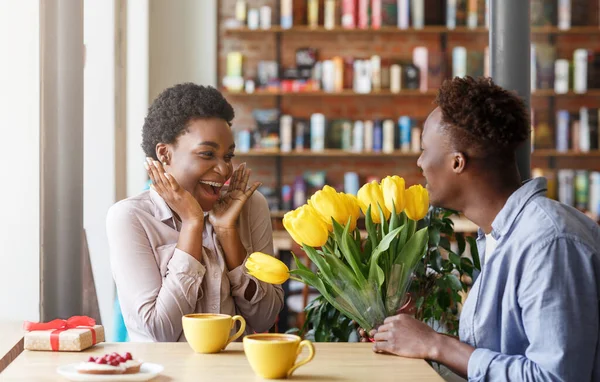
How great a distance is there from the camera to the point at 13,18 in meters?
2.13

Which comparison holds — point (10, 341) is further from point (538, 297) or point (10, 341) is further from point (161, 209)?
point (538, 297)

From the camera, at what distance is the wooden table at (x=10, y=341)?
1632mm

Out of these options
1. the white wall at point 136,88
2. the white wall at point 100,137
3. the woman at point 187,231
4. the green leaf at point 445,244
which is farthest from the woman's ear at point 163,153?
the white wall at point 136,88

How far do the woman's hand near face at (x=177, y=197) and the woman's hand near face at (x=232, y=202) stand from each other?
0.30ft

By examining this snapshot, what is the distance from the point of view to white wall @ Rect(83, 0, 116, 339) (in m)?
3.52

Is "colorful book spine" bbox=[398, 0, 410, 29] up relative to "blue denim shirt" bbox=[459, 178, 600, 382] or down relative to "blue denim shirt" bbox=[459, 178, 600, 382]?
up

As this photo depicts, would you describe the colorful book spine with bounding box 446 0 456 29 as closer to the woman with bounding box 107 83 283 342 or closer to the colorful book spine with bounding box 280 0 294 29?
the colorful book spine with bounding box 280 0 294 29

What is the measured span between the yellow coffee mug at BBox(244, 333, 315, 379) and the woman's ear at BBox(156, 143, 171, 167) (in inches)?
32.3

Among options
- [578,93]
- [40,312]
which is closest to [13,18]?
[40,312]

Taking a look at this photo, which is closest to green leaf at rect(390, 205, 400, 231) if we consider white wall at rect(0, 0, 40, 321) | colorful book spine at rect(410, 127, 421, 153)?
white wall at rect(0, 0, 40, 321)

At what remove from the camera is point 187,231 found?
1775 mm

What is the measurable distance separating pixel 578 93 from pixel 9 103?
4.55 metres

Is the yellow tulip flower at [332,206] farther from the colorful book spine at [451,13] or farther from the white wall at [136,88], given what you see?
the colorful book spine at [451,13]

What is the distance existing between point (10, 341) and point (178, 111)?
69 cm
